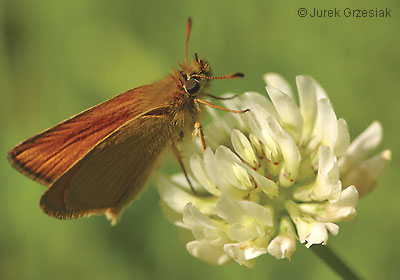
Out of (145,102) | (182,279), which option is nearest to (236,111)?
(145,102)

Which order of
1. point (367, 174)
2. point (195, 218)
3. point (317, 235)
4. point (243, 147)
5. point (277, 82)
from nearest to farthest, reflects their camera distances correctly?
point (317, 235) → point (195, 218) → point (243, 147) → point (367, 174) → point (277, 82)

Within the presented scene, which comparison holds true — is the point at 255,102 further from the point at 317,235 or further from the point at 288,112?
the point at 317,235

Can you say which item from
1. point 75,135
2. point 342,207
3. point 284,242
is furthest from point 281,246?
point 75,135

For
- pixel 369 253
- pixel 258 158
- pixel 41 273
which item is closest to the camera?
pixel 258 158

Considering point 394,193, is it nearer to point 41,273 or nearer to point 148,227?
point 148,227

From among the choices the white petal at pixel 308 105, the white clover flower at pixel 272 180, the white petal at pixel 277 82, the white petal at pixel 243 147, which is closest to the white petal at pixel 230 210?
the white clover flower at pixel 272 180

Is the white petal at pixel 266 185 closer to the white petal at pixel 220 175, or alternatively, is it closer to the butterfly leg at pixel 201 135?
the white petal at pixel 220 175
